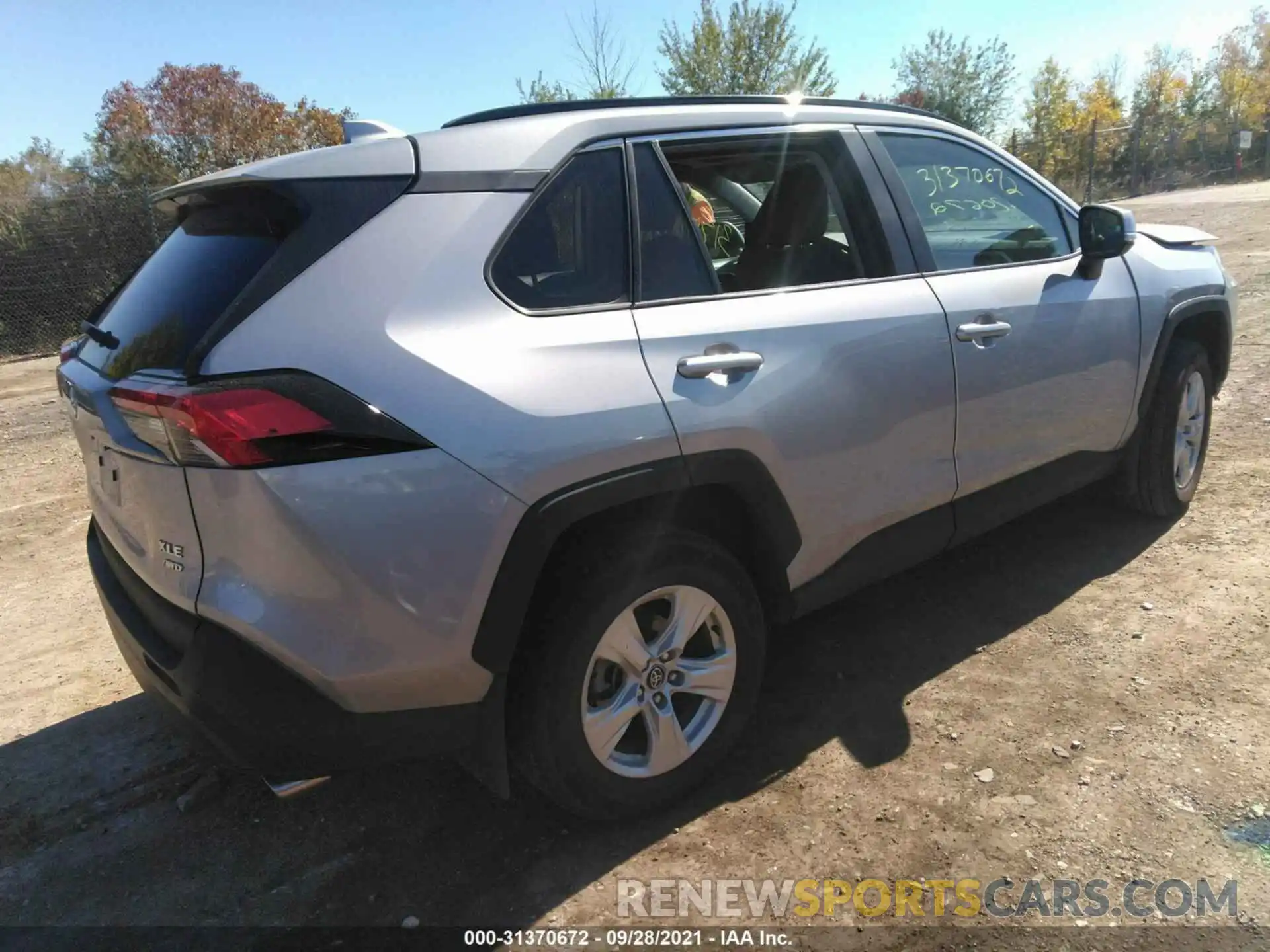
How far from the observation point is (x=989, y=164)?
11.6 ft

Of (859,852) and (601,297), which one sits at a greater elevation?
(601,297)

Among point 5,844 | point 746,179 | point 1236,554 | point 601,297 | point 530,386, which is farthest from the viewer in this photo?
point 1236,554

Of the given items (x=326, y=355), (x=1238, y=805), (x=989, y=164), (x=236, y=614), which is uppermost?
(x=989, y=164)

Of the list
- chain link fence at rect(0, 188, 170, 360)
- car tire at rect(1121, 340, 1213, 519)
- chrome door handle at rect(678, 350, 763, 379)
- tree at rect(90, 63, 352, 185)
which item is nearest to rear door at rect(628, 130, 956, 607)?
chrome door handle at rect(678, 350, 763, 379)

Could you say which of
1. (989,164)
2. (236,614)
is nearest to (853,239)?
(989,164)

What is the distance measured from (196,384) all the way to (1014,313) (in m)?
2.67

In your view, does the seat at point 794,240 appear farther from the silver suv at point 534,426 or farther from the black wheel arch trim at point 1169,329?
the black wheel arch trim at point 1169,329

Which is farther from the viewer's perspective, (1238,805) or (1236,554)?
(1236,554)

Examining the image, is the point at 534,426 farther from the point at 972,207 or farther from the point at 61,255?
the point at 61,255

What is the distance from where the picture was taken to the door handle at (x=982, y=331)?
303 cm

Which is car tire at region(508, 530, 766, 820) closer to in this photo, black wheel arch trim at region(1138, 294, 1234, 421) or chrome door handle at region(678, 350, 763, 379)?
chrome door handle at region(678, 350, 763, 379)

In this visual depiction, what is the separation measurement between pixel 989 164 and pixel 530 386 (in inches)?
95.0

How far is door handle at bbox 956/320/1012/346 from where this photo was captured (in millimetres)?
3029

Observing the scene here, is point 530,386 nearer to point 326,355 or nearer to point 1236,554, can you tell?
point 326,355
